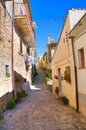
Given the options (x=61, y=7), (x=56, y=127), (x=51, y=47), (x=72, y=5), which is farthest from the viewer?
(x=51, y=47)

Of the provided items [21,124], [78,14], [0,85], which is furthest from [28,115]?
[78,14]

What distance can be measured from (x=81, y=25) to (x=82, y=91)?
10.0 feet

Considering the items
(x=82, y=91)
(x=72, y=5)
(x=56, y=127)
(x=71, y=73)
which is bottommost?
(x=56, y=127)

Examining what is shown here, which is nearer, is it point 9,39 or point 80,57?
point 80,57

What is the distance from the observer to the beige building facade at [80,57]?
6.92 m

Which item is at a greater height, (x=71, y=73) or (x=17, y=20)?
(x=17, y=20)

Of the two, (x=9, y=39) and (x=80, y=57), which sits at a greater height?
(x=9, y=39)

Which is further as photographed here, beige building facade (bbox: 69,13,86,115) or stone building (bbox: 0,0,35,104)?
stone building (bbox: 0,0,35,104)

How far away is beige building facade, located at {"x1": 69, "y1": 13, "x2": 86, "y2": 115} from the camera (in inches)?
272

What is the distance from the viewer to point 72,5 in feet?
31.4

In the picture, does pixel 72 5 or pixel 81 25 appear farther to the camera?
pixel 72 5

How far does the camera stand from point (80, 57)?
25.6 feet

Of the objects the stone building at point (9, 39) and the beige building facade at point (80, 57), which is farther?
the stone building at point (9, 39)

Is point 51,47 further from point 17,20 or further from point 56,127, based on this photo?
point 56,127
